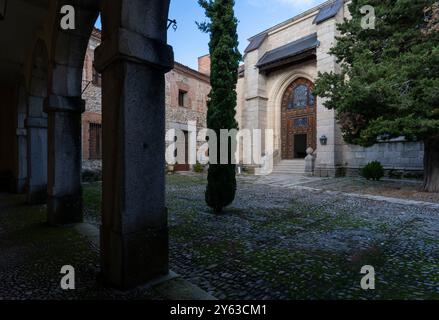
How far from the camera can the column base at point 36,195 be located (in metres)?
7.00

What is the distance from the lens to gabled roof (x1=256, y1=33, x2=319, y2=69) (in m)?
15.9

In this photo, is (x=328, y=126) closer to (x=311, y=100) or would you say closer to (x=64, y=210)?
(x=311, y=100)

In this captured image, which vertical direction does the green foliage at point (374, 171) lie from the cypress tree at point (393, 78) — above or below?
below

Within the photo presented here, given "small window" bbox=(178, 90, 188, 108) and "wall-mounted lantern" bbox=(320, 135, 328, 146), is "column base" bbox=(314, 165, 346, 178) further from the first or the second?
"small window" bbox=(178, 90, 188, 108)

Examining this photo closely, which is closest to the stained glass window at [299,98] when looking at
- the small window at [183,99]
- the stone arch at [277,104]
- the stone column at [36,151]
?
the stone arch at [277,104]

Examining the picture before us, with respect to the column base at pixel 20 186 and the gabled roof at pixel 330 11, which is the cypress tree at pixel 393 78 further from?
the column base at pixel 20 186

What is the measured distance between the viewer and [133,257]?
100 inches

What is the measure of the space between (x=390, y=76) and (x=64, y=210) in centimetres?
888

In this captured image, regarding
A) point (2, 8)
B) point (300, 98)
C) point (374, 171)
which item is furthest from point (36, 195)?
point (300, 98)

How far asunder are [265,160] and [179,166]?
576 cm

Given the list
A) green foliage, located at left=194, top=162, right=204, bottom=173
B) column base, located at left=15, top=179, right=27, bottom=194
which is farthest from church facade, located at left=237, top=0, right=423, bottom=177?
column base, located at left=15, top=179, right=27, bottom=194

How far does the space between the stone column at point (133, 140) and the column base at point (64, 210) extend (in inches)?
104

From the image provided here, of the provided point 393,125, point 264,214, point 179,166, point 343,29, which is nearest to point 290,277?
point 264,214
